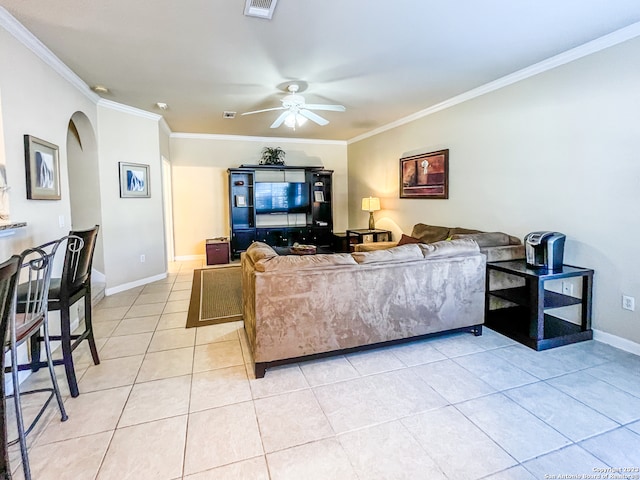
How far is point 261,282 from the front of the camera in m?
2.36

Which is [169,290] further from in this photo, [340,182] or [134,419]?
[340,182]

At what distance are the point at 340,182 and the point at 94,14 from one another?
5.76m

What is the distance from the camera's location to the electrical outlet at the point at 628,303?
272cm

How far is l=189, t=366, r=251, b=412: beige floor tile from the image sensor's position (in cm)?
216

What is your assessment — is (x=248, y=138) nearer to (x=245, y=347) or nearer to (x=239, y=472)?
(x=245, y=347)

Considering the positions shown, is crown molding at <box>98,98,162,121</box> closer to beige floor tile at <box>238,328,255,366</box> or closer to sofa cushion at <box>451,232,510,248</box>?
beige floor tile at <box>238,328,255,366</box>

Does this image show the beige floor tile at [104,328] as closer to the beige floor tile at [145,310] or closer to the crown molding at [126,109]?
the beige floor tile at [145,310]

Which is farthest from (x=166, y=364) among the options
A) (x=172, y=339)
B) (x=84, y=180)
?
(x=84, y=180)

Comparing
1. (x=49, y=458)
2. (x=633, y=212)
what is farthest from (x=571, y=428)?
(x=49, y=458)

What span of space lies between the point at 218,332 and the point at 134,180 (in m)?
2.80

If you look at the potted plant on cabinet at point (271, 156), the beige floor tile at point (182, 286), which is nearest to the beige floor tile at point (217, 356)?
the beige floor tile at point (182, 286)

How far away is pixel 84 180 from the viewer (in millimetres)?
4410

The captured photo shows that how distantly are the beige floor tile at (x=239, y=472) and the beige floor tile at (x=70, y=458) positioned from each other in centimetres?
51

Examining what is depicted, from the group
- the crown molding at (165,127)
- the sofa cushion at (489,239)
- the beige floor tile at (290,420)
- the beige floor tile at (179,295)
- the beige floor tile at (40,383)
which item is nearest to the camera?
the beige floor tile at (290,420)
